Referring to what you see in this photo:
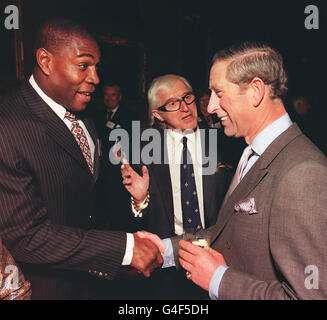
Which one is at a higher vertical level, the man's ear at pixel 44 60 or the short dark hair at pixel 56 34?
the short dark hair at pixel 56 34

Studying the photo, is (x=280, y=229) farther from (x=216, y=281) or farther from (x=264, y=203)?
(x=216, y=281)

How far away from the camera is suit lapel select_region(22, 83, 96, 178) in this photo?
184 centimetres

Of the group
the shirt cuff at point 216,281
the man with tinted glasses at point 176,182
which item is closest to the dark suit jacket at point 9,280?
the shirt cuff at point 216,281

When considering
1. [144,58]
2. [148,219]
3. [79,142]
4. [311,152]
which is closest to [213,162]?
[148,219]

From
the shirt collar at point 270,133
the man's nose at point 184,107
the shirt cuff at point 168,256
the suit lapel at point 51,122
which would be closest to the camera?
the shirt collar at point 270,133

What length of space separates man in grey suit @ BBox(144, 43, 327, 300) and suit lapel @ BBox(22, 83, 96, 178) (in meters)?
0.92

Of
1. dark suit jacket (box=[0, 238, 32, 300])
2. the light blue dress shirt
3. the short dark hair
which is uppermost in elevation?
the short dark hair

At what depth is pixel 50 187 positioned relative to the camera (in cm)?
179

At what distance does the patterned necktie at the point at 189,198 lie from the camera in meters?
2.74

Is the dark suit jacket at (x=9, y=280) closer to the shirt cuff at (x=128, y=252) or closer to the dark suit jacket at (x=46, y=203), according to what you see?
the dark suit jacket at (x=46, y=203)

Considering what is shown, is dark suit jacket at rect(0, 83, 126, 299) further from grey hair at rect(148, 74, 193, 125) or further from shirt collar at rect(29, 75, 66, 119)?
grey hair at rect(148, 74, 193, 125)

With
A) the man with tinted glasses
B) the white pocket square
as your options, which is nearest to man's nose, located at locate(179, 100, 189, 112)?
the man with tinted glasses

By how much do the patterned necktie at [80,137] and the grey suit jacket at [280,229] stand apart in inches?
39.6

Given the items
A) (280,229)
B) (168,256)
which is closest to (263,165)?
(280,229)
